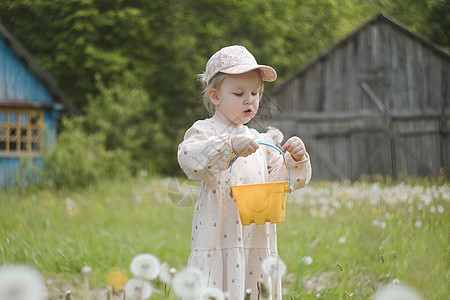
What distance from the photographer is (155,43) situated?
23.3 feet

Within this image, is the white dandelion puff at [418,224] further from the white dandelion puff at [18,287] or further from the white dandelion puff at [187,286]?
the white dandelion puff at [18,287]

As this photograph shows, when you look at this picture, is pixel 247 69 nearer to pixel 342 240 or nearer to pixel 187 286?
pixel 187 286

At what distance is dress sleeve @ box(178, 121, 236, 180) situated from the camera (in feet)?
6.12

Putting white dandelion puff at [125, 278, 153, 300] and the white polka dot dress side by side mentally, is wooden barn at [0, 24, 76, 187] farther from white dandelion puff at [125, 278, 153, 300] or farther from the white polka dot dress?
white dandelion puff at [125, 278, 153, 300]

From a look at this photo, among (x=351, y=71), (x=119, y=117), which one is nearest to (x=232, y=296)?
(x=351, y=71)

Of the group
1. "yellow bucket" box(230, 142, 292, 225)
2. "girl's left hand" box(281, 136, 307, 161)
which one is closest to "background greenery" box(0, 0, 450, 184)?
"girl's left hand" box(281, 136, 307, 161)

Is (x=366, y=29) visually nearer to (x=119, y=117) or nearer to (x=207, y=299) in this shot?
(x=119, y=117)

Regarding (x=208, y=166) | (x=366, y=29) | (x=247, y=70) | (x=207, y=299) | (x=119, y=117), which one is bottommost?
(x=207, y=299)

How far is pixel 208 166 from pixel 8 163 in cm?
320

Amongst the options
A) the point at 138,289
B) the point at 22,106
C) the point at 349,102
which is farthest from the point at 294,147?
the point at 349,102

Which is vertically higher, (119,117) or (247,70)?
(119,117)

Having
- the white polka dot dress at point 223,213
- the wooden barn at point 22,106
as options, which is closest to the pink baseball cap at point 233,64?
the white polka dot dress at point 223,213

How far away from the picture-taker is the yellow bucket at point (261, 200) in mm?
1768

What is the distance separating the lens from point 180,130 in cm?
1179
